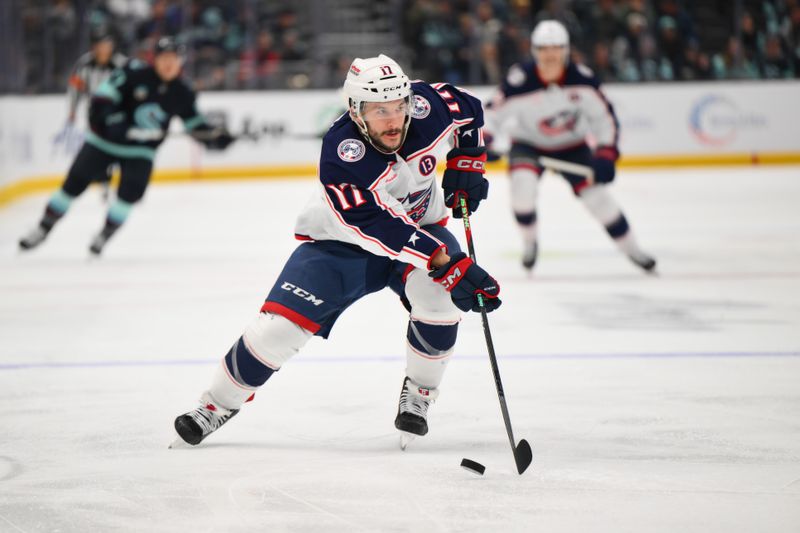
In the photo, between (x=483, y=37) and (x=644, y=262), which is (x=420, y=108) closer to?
(x=644, y=262)

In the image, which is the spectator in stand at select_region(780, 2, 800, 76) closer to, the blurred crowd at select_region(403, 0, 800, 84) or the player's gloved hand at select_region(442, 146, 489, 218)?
the blurred crowd at select_region(403, 0, 800, 84)

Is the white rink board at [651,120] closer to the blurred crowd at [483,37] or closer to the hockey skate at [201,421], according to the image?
the blurred crowd at [483,37]

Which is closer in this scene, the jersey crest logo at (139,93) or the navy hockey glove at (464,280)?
the navy hockey glove at (464,280)

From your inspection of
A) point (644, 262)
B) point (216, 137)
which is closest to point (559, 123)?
point (644, 262)

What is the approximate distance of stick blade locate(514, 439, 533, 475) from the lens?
8.80 feet

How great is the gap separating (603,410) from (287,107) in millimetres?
8773

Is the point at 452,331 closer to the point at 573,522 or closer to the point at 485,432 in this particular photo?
the point at 485,432

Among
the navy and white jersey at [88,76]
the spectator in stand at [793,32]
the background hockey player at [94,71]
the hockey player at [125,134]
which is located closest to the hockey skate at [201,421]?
the hockey player at [125,134]

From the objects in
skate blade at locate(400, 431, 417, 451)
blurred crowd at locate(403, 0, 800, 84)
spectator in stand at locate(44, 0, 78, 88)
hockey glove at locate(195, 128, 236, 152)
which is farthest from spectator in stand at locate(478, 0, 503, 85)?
skate blade at locate(400, 431, 417, 451)

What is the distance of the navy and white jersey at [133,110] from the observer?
21.8ft

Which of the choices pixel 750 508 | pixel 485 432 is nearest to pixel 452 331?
pixel 485 432

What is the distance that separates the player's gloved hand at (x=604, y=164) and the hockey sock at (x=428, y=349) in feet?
9.71

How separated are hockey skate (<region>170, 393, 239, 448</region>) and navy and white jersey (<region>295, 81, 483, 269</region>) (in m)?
0.47

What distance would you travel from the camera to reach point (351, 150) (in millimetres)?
2738
